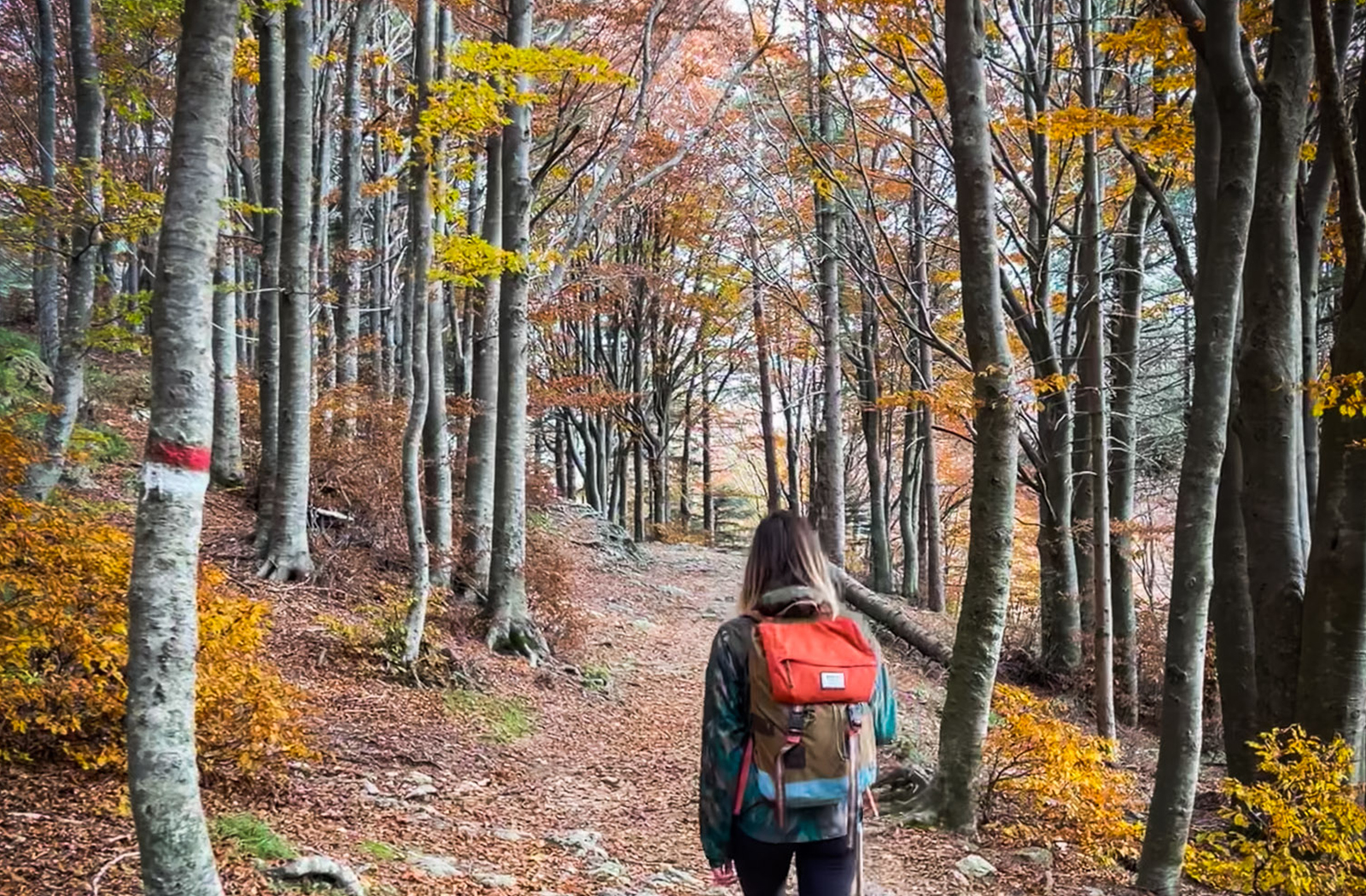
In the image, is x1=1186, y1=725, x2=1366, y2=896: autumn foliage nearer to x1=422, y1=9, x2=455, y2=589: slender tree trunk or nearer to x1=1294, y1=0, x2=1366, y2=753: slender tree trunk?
x1=1294, y1=0, x2=1366, y2=753: slender tree trunk

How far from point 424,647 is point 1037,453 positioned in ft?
27.0

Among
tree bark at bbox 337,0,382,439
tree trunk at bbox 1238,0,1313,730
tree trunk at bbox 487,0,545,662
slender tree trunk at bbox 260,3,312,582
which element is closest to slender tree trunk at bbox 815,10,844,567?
tree trunk at bbox 487,0,545,662

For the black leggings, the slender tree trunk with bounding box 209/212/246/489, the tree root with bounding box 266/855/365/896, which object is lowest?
the tree root with bounding box 266/855/365/896

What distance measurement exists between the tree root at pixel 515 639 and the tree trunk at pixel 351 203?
346 cm

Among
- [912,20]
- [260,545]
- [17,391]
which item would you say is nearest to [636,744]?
[260,545]

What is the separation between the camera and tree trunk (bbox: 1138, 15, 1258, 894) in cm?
533

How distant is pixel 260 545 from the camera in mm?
8617

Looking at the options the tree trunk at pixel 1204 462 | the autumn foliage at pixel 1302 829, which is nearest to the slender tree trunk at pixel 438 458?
the tree trunk at pixel 1204 462

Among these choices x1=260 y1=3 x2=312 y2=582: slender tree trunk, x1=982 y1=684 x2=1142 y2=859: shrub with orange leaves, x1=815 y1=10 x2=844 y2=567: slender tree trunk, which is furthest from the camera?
x1=815 y1=10 x2=844 y2=567: slender tree trunk

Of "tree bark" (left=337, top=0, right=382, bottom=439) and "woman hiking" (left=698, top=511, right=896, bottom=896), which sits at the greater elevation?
"tree bark" (left=337, top=0, right=382, bottom=439)

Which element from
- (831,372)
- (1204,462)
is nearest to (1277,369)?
(1204,462)

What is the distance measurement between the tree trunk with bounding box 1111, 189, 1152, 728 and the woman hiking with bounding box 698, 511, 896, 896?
9.68 metres

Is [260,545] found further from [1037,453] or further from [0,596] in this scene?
[1037,453]

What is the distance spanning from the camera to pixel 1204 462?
5.34m
